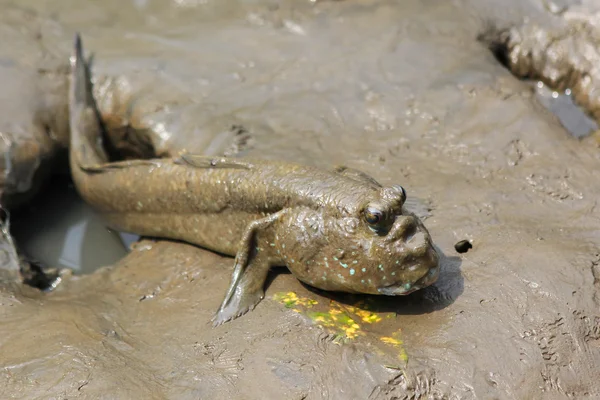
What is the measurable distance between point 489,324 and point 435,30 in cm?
354

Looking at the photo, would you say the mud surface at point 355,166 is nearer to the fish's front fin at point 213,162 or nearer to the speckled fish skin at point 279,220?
the speckled fish skin at point 279,220

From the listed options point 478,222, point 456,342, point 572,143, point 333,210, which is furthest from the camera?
point 572,143

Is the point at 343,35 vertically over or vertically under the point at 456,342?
over

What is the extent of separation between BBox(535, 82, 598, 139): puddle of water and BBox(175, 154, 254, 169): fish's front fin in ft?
9.77

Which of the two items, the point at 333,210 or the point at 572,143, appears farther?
the point at 572,143

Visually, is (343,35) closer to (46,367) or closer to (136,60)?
(136,60)

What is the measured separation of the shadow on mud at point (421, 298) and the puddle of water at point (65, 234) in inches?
88.6

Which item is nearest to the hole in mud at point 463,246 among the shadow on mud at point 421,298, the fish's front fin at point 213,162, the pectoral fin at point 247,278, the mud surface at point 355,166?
the mud surface at point 355,166

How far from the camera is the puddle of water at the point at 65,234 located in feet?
15.1

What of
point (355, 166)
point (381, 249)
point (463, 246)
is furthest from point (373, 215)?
point (355, 166)

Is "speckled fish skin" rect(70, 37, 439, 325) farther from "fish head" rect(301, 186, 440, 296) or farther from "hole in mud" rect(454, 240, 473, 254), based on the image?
"hole in mud" rect(454, 240, 473, 254)

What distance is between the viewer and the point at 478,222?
3.51 meters

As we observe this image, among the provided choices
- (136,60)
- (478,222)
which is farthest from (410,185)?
(136,60)

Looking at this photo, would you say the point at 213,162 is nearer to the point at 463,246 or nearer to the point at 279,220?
the point at 279,220
